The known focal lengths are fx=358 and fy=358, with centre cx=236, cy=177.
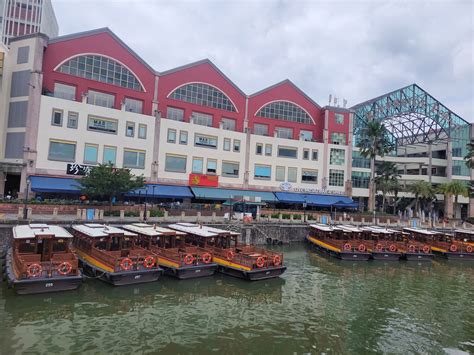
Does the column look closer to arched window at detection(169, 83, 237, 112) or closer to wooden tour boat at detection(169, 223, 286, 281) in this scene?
arched window at detection(169, 83, 237, 112)

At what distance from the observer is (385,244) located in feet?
129

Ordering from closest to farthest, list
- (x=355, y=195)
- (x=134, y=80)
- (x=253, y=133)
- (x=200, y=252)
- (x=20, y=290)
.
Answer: (x=20, y=290)
(x=200, y=252)
(x=134, y=80)
(x=253, y=133)
(x=355, y=195)

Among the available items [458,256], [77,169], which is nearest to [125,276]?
[77,169]

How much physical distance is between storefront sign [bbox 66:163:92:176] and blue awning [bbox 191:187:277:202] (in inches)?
604

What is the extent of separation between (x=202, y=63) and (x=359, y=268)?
134 ft

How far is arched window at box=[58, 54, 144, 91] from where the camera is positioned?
4883cm

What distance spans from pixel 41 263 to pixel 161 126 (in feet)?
118

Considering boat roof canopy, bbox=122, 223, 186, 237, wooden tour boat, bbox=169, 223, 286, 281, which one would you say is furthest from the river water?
boat roof canopy, bbox=122, 223, 186, 237

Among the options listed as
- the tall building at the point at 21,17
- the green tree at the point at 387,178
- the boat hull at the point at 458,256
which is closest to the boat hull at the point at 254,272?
the boat hull at the point at 458,256

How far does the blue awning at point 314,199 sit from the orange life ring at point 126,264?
3909cm

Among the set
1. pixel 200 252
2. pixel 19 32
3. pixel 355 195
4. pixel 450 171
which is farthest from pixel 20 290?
pixel 19 32

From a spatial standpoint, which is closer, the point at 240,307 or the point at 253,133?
the point at 240,307

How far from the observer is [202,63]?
193 feet

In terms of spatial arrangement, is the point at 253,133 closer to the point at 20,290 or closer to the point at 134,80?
the point at 134,80
